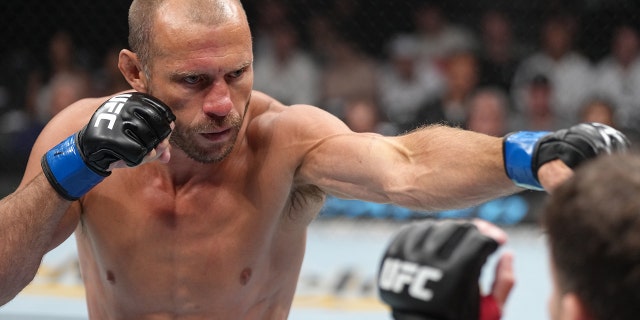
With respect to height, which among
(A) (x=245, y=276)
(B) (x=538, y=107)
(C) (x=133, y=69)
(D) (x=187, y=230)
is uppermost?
(C) (x=133, y=69)

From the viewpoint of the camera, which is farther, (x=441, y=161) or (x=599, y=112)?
(x=599, y=112)

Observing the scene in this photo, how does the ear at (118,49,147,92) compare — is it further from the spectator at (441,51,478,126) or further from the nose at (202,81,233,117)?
the spectator at (441,51,478,126)

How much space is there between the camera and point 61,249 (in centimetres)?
420

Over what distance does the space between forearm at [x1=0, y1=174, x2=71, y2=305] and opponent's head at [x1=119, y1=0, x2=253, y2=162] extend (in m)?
0.29

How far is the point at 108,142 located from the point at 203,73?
0.81 feet

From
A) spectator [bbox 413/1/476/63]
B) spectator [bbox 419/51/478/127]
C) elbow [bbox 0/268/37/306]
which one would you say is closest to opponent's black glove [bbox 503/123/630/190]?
elbow [bbox 0/268/37/306]

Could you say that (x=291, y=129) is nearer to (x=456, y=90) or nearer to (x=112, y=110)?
(x=112, y=110)

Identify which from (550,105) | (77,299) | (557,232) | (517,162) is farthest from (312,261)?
(557,232)

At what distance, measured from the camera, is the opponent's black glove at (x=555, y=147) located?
1.34m

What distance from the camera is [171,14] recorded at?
1.93 metres

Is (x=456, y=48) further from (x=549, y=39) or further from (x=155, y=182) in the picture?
(x=155, y=182)

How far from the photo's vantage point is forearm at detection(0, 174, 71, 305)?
6.26 feet

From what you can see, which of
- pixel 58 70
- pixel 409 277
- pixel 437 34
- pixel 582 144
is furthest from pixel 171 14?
pixel 58 70

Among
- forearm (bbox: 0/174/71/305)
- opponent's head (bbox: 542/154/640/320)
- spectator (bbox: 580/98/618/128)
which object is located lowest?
spectator (bbox: 580/98/618/128)
